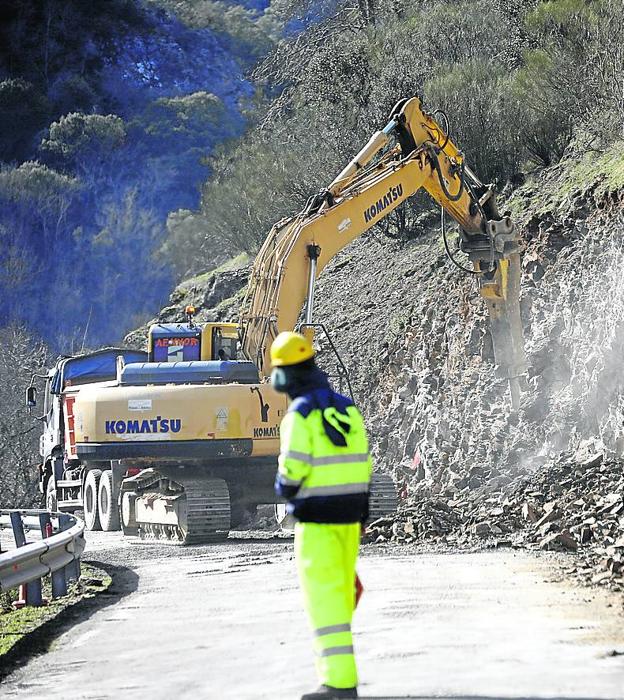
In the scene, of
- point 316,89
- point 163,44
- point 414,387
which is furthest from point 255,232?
point 163,44

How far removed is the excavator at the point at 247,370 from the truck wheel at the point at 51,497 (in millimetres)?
3464

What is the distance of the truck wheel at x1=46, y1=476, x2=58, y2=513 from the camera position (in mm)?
24969

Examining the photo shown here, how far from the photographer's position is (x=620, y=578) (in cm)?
1064

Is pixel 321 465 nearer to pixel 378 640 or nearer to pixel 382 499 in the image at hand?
pixel 378 640

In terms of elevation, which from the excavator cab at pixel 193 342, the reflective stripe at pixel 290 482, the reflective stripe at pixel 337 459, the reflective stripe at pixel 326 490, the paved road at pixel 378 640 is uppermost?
the excavator cab at pixel 193 342

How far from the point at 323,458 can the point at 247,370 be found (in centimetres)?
1143

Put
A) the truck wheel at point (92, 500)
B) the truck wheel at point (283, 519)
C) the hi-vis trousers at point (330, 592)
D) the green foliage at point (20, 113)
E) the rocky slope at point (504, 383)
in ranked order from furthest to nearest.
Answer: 1. the green foliage at point (20, 113)
2. the truck wheel at point (92, 500)
3. the truck wheel at point (283, 519)
4. the rocky slope at point (504, 383)
5. the hi-vis trousers at point (330, 592)

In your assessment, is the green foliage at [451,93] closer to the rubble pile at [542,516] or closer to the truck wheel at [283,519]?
the rubble pile at [542,516]

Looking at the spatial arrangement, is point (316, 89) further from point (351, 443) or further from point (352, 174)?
point (351, 443)

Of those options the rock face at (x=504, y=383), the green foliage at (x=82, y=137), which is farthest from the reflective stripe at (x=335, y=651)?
the green foliage at (x=82, y=137)

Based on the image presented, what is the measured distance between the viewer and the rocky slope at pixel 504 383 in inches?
656

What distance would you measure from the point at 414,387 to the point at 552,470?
8284 mm

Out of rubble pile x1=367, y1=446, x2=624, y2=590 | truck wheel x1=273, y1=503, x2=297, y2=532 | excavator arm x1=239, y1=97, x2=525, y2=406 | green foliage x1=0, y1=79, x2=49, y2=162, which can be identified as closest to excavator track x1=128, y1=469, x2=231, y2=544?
truck wheel x1=273, y1=503, x2=297, y2=532

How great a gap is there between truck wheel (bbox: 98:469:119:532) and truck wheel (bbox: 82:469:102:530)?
0.13 m
